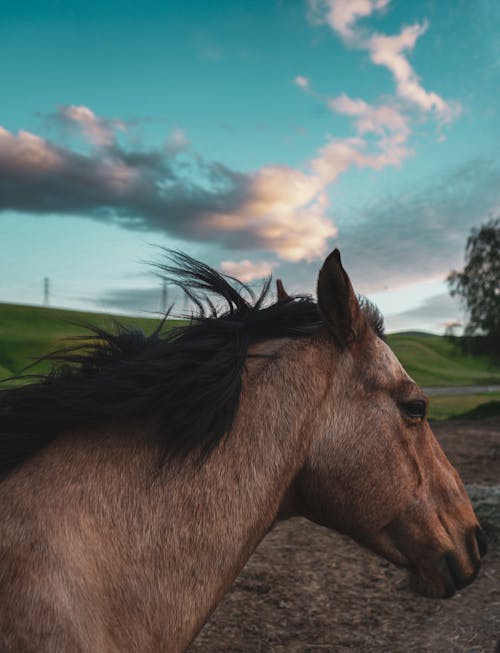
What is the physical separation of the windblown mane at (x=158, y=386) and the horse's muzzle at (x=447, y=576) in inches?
47.4

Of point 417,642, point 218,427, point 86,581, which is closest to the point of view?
point 86,581

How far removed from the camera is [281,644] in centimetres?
458

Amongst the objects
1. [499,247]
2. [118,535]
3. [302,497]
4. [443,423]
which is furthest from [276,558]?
[499,247]

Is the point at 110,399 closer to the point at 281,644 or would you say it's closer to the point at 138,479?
the point at 138,479

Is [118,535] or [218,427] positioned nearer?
[118,535]

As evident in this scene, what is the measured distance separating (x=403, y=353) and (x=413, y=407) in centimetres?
7481

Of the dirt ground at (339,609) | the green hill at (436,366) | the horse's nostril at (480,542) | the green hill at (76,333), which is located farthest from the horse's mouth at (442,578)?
the green hill at (436,366)

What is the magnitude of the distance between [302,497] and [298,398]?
17.8 inches

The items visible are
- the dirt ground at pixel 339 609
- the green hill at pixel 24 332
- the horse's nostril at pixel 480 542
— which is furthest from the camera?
the green hill at pixel 24 332

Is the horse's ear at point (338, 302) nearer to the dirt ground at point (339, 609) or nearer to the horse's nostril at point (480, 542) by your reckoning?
the horse's nostril at point (480, 542)

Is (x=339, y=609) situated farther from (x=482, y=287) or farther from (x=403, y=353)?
(x=403, y=353)

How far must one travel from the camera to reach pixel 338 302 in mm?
2320

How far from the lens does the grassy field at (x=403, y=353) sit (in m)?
32.4

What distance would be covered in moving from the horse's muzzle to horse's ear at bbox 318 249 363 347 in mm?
1112
